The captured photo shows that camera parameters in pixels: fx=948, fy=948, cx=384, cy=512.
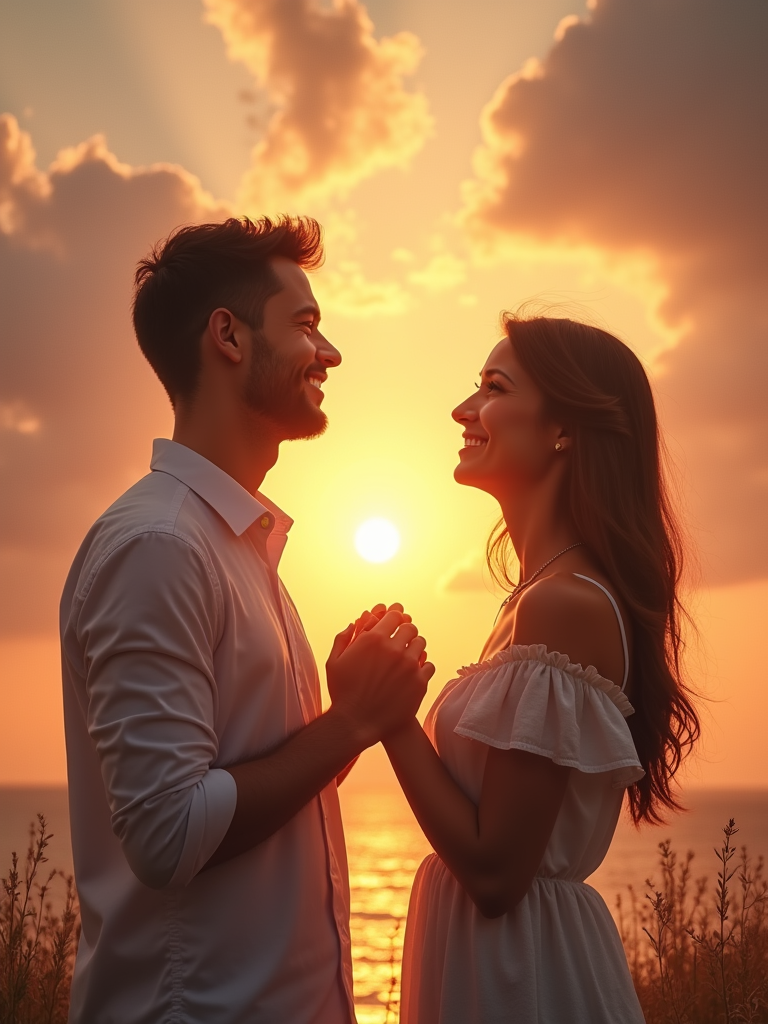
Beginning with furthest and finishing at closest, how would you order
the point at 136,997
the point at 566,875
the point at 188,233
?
the point at 188,233
the point at 566,875
the point at 136,997

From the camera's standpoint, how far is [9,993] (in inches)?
184

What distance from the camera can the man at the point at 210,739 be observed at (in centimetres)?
240

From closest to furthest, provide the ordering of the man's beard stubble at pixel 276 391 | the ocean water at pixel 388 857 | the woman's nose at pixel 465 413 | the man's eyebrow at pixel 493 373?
the man's beard stubble at pixel 276 391 → the man's eyebrow at pixel 493 373 → the woman's nose at pixel 465 413 → the ocean water at pixel 388 857

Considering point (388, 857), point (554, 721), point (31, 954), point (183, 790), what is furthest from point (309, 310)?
point (388, 857)

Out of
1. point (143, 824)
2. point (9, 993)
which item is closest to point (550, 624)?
point (143, 824)

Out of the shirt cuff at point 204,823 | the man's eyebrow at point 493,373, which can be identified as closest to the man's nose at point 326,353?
the man's eyebrow at point 493,373

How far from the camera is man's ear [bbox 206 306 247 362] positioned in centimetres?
340

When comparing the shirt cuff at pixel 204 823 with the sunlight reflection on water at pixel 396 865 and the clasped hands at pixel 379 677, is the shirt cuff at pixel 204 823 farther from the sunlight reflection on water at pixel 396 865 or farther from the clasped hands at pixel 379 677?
the sunlight reflection on water at pixel 396 865

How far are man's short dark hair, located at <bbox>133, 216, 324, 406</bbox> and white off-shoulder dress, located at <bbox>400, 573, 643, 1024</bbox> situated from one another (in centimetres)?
156

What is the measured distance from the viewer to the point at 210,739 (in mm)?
2510

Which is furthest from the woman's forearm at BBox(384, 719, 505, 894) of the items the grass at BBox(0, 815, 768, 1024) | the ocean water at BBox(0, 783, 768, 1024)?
the ocean water at BBox(0, 783, 768, 1024)

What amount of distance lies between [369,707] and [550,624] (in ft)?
2.14

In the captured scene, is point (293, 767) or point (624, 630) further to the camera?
point (624, 630)

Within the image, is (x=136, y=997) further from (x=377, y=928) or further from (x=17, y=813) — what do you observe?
(x=17, y=813)
